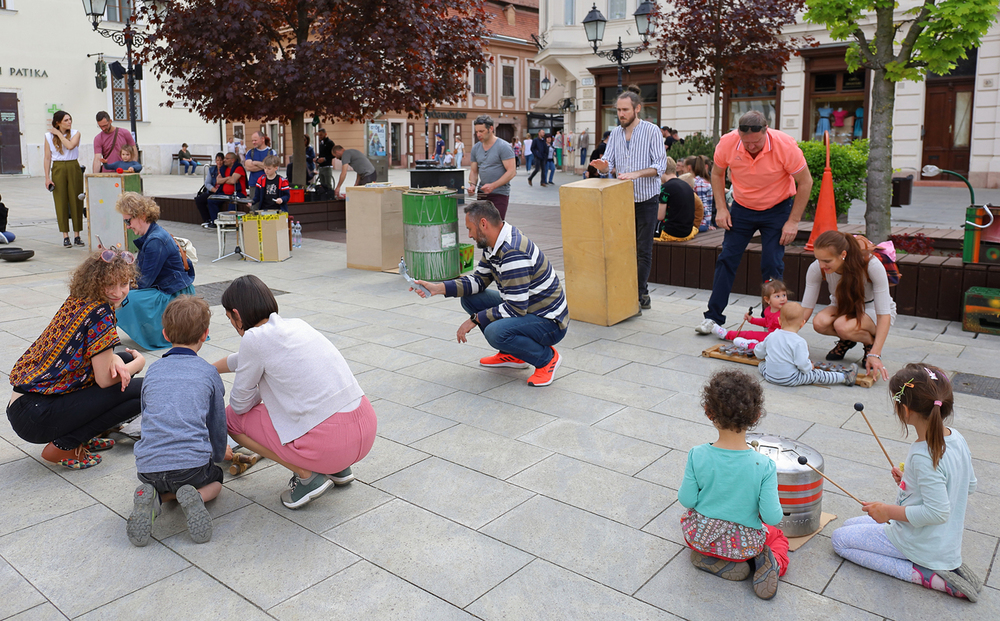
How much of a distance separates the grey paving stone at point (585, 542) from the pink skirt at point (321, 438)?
69cm

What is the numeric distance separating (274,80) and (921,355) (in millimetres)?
9979

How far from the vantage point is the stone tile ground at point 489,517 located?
2.90 m

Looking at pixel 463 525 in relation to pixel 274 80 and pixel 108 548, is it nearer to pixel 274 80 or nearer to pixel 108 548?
pixel 108 548

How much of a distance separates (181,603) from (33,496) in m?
1.37

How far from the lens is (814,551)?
3.25 m

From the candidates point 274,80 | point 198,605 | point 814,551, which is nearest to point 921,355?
point 814,551

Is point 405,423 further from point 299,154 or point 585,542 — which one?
point 299,154

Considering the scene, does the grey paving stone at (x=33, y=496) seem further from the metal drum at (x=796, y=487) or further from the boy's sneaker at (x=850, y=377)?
the boy's sneaker at (x=850, y=377)

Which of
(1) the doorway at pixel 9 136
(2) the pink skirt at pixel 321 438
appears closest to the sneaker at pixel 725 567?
(2) the pink skirt at pixel 321 438

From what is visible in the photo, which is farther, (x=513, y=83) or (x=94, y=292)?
(x=513, y=83)

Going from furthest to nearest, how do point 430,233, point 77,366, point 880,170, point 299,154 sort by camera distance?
point 299,154 < point 430,233 < point 880,170 < point 77,366

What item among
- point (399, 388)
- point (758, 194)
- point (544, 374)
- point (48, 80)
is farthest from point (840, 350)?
point (48, 80)

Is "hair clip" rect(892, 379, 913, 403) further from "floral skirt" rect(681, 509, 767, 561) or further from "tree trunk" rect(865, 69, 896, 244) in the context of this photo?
"tree trunk" rect(865, 69, 896, 244)

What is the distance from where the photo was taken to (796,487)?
10.7 ft
